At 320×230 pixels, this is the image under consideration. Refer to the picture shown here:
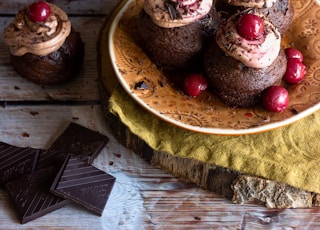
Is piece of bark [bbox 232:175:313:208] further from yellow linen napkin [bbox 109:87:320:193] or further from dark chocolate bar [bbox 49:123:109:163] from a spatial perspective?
dark chocolate bar [bbox 49:123:109:163]

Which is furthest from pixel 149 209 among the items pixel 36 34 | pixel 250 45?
pixel 36 34

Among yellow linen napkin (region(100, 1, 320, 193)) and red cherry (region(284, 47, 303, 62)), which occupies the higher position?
red cherry (region(284, 47, 303, 62))

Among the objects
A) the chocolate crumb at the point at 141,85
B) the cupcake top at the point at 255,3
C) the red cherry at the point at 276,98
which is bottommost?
the chocolate crumb at the point at 141,85

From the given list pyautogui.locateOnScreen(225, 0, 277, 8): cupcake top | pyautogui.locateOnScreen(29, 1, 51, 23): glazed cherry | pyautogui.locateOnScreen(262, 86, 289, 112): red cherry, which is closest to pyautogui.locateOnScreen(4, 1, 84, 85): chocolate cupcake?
pyautogui.locateOnScreen(29, 1, 51, 23): glazed cherry

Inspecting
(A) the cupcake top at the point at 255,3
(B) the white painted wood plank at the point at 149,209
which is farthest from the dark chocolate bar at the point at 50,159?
(A) the cupcake top at the point at 255,3

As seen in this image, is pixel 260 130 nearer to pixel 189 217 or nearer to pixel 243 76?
pixel 243 76

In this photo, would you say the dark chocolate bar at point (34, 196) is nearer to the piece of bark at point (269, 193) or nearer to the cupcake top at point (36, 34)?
the cupcake top at point (36, 34)
